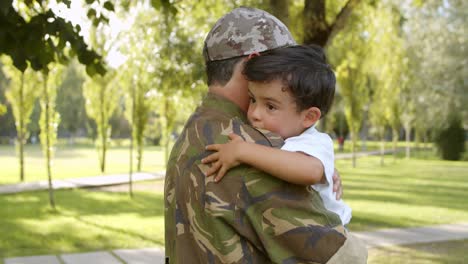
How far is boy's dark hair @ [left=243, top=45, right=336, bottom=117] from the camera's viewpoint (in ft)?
5.90

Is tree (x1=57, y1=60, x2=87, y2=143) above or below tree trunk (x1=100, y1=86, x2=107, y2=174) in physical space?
above

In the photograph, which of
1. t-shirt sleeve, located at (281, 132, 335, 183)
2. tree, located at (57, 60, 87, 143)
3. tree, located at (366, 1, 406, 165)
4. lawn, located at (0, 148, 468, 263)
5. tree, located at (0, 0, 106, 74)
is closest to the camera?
t-shirt sleeve, located at (281, 132, 335, 183)

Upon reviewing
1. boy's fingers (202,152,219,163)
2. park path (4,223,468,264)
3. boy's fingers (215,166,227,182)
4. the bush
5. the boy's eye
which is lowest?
park path (4,223,468,264)

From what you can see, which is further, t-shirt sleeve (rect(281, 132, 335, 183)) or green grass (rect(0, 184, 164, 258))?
green grass (rect(0, 184, 164, 258))

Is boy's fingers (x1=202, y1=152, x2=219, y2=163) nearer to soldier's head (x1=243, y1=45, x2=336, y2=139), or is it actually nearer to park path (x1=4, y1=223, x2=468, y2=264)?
soldier's head (x1=243, y1=45, x2=336, y2=139)

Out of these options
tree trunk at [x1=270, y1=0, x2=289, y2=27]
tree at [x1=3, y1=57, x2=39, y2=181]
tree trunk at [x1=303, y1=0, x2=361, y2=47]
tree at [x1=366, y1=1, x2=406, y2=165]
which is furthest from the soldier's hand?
tree at [x1=366, y1=1, x2=406, y2=165]

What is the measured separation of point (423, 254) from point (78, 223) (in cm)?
641

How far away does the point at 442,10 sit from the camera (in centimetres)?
3634

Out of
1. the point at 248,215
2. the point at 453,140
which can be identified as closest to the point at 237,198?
the point at 248,215

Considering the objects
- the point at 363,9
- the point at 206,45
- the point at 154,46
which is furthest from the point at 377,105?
the point at 206,45

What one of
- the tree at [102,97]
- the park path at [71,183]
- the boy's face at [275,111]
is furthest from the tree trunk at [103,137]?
the boy's face at [275,111]

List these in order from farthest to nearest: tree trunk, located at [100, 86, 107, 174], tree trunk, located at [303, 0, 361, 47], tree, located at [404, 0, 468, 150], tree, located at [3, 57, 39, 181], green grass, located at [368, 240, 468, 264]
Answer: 1. tree, located at [404, 0, 468, 150]
2. tree trunk, located at [100, 86, 107, 174]
3. tree, located at [3, 57, 39, 181]
4. tree trunk, located at [303, 0, 361, 47]
5. green grass, located at [368, 240, 468, 264]

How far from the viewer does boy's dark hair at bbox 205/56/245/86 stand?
191cm

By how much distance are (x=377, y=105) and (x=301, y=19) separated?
2199cm
